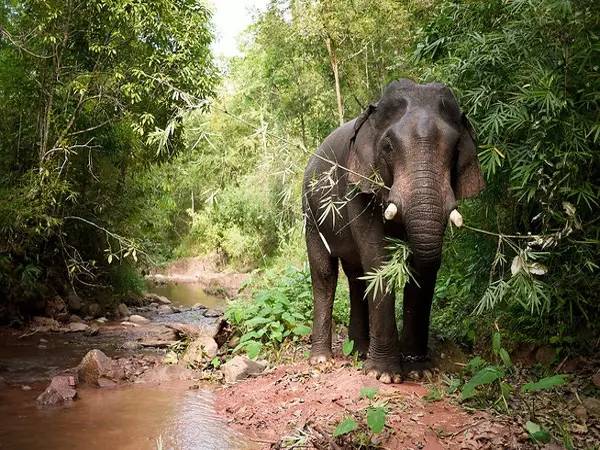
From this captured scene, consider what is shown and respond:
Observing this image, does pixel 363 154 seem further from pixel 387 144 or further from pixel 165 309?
pixel 165 309

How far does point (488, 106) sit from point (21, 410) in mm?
4917

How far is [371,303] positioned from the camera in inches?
196

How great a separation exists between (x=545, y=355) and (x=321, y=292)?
7.39 ft

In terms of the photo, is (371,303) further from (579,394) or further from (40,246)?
(40,246)

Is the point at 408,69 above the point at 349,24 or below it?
below

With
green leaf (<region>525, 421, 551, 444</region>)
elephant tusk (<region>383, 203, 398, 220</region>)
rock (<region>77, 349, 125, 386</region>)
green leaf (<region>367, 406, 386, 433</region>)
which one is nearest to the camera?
green leaf (<region>525, 421, 551, 444</region>)

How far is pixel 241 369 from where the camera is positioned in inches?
243

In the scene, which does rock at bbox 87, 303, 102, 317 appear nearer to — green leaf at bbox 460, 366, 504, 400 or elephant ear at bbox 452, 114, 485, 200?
elephant ear at bbox 452, 114, 485, 200

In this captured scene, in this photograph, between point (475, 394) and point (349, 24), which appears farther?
point (349, 24)

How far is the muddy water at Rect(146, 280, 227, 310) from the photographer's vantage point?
16.5 meters

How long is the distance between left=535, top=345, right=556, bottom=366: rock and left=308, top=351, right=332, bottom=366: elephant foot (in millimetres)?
1985

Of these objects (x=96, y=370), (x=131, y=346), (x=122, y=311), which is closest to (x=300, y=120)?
(x=122, y=311)

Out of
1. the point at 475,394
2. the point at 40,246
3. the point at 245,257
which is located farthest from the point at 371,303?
the point at 245,257

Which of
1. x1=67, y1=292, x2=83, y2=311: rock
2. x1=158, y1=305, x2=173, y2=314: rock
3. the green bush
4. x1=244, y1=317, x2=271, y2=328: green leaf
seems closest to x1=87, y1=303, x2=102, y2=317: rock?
x1=67, y1=292, x2=83, y2=311: rock
